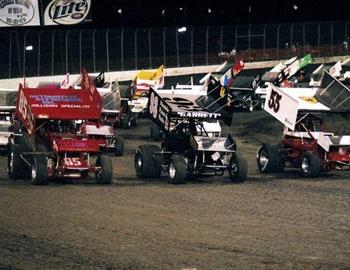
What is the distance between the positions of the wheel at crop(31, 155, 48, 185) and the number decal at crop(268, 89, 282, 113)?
5589 mm

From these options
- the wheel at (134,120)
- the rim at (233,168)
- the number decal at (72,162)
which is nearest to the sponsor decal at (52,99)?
the number decal at (72,162)

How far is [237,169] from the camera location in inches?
938

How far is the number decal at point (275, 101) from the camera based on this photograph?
2577cm

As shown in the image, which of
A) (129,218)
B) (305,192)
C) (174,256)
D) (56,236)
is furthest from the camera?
(305,192)

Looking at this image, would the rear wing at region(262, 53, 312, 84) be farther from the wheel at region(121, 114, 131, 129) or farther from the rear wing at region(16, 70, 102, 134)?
the rear wing at region(16, 70, 102, 134)

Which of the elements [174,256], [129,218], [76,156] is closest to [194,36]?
[76,156]

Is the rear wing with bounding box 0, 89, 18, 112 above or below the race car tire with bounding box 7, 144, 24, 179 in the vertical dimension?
above

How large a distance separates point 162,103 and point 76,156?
225 cm

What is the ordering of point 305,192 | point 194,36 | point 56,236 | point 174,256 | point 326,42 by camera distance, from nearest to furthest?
point 174,256 < point 56,236 < point 305,192 < point 194,36 < point 326,42

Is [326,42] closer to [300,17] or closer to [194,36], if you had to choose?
[194,36]

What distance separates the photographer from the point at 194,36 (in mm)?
59125

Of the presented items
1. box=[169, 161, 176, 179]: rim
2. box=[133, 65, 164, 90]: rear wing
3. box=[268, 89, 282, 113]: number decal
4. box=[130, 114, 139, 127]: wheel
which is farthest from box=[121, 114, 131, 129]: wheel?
box=[169, 161, 176, 179]: rim

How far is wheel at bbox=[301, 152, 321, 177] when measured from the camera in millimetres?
24922

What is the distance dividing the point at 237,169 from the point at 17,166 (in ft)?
15.2
